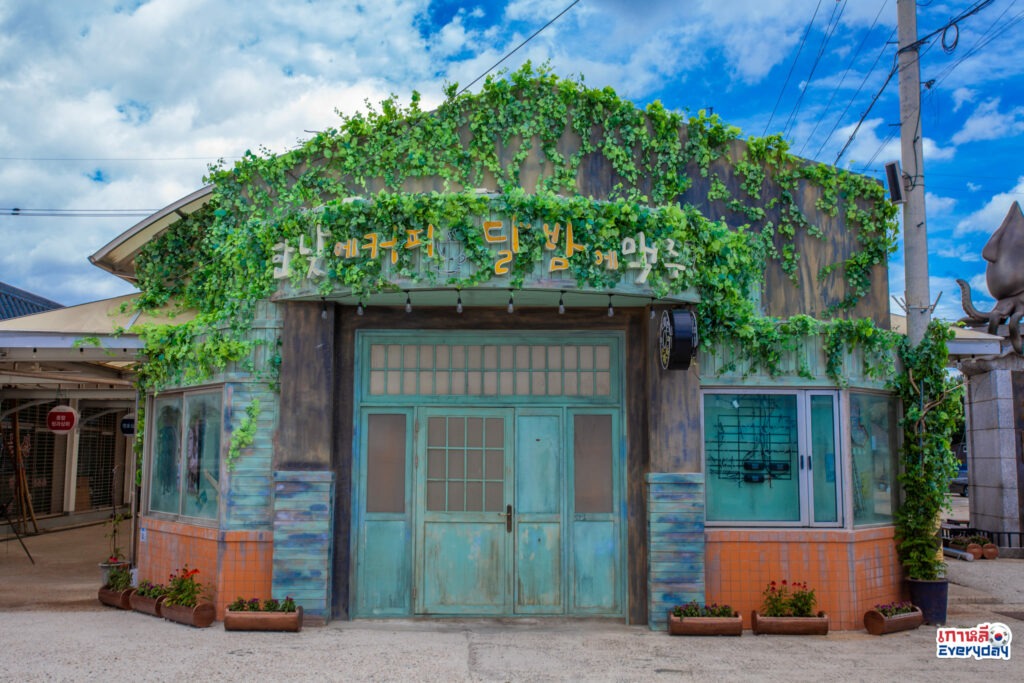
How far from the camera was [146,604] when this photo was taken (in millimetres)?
9250

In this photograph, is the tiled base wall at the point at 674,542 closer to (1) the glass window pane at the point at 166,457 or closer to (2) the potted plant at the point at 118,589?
(1) the glass window pane at the point at 166,457

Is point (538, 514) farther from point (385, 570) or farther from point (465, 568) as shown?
point (385, 570)

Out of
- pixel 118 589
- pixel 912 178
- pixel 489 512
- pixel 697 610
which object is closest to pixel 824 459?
pixel 697 610

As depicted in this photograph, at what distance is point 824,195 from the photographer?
9.73m

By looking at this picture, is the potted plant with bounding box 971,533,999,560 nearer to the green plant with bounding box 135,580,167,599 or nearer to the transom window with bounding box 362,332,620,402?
the transom window with bounding box 362,332,620,402

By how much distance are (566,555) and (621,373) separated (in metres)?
2.01

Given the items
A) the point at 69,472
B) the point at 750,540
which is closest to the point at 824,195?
the point at 750,540

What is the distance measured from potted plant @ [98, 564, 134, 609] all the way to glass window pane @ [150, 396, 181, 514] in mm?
777

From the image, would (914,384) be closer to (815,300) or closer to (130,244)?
(815,300)

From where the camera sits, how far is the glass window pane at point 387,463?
920 centimetres
